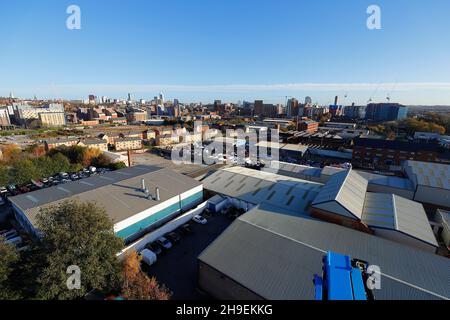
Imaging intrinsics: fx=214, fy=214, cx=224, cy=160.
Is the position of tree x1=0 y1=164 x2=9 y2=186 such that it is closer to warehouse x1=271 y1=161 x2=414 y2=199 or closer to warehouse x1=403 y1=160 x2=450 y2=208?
warehouse x1=271 y1=161 x2=414 y2=199

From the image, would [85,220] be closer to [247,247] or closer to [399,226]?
[247,247]

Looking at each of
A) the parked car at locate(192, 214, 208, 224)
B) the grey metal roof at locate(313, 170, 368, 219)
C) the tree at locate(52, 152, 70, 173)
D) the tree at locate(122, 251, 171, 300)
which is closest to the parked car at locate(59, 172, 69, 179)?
the tree at locate(52, 152, 70, 173)

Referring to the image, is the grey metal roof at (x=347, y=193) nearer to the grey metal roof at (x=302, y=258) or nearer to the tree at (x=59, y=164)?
the grey metal roof at (x=302, y=258)

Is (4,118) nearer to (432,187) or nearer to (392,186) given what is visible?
(392,186)

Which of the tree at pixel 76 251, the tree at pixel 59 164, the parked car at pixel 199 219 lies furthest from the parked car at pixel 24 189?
the parked car at pixel 199 219

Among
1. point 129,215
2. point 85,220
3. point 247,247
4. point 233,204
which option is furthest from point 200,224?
point 85,220
